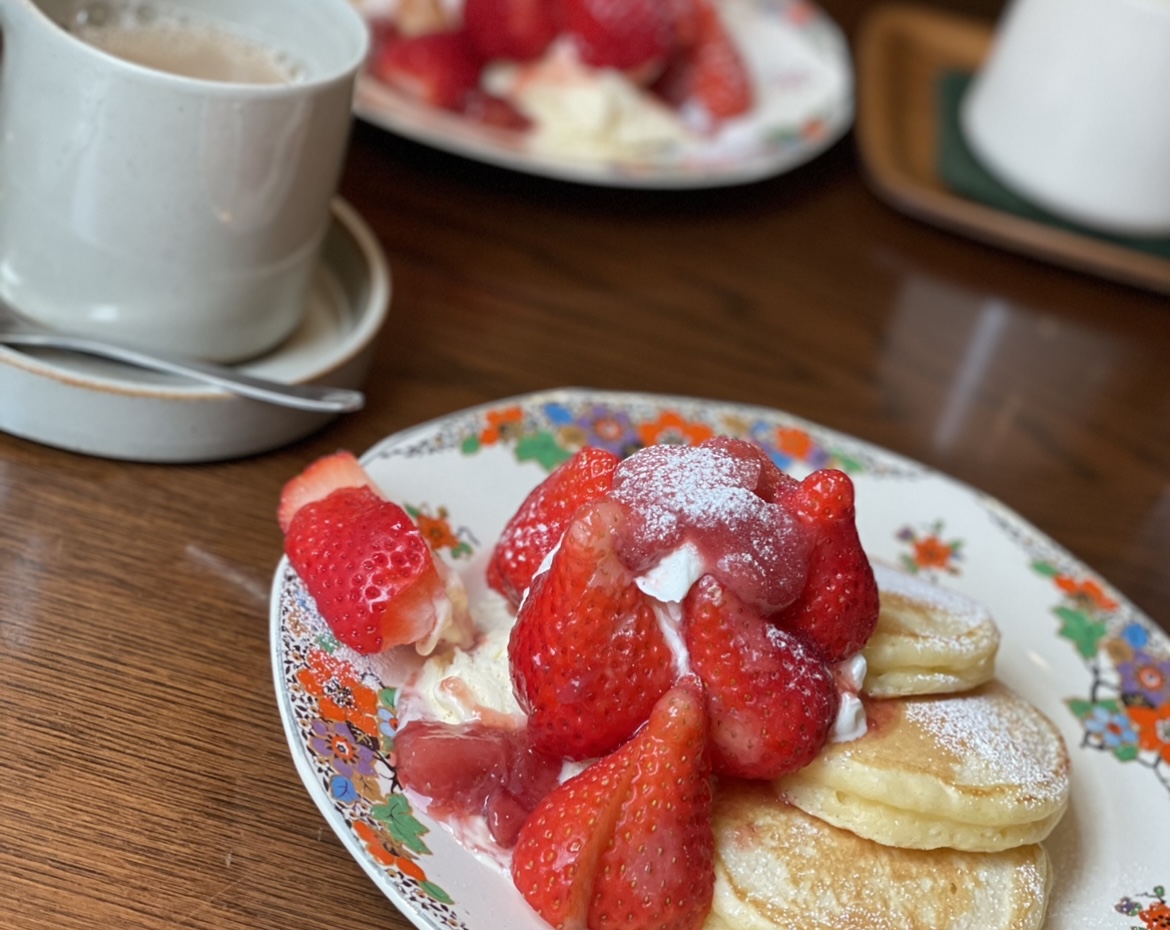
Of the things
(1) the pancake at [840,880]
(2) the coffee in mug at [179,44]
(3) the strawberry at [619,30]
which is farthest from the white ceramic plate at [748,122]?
(1) the pancake at [840,880]

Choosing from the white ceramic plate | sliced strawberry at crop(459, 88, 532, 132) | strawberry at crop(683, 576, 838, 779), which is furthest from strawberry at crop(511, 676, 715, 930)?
sliced strawberry at crop(459, 88, 532, 132)

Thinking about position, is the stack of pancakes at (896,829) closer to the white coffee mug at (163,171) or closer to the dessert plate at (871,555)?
the dessert plate at (871,555)

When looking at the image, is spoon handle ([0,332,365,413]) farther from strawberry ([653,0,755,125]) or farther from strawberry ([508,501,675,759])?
strawberry ([653,0,755,125])

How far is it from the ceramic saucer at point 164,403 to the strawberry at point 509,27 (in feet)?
2.12

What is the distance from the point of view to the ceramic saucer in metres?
1.00

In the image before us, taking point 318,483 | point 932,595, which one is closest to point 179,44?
point 318,483

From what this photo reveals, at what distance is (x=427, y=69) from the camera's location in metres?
1.66

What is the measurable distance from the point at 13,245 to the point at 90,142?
0.14 m

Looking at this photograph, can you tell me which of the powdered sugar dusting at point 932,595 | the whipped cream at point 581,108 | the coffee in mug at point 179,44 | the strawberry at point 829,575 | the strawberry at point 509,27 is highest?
the coffee in mug at point 179,44

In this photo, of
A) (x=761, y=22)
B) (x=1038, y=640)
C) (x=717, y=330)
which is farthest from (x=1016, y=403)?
(x=761, y=22)

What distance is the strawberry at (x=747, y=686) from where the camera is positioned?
78 centimetres

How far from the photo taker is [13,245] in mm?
1057

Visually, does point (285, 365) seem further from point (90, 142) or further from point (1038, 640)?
point (1038, 640)

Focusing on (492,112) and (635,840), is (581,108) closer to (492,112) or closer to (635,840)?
(492,112)
